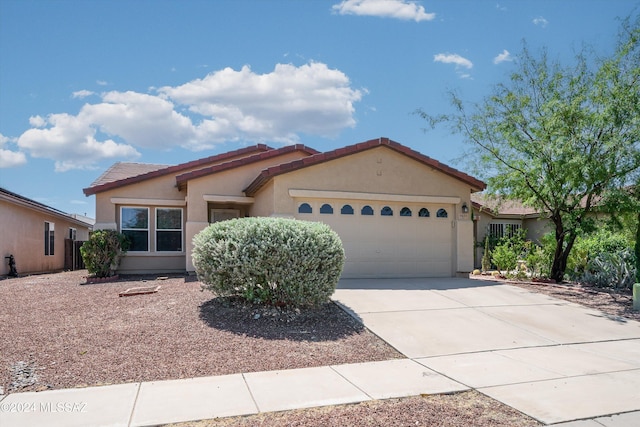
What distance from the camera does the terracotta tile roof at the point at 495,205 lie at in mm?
14898

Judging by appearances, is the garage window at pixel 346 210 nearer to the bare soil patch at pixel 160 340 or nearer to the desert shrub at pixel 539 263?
the bare soil patch at pixel 160 340

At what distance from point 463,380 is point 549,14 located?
34.3ft

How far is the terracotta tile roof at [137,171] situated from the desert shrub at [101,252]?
1735 mm

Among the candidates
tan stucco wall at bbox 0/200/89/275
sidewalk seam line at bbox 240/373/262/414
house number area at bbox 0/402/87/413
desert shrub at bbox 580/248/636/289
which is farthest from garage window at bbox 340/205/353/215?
tan stucco wall at bbox 0/200/89/275

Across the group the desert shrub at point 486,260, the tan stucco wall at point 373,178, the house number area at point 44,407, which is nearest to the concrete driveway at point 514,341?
the tan stucco wall at point 373,178

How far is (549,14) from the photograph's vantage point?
39.5 ft

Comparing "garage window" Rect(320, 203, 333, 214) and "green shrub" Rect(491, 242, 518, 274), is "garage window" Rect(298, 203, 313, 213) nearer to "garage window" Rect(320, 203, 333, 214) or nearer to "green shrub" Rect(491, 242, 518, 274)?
"garage window" Rect(320, 203, 333, 214)

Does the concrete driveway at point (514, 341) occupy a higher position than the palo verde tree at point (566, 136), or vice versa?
the palo verde tree at point (566, 136)

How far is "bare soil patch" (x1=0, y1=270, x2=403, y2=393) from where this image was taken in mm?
5996

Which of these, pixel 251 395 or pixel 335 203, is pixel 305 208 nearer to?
pixel 335 203

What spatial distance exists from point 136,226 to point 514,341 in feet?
42.0

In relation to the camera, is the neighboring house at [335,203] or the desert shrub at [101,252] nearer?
the neighboring house at [335,203]

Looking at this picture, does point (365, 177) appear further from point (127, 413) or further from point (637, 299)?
point (127, 413)

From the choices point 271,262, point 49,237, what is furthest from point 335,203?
point 49,237
